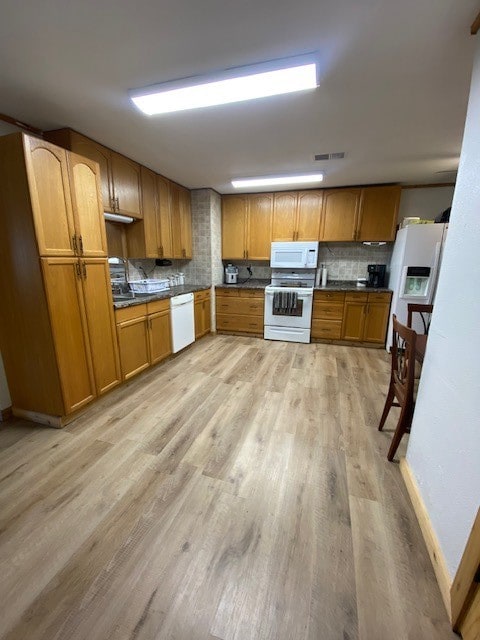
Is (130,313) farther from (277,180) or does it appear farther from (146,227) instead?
(277,180)

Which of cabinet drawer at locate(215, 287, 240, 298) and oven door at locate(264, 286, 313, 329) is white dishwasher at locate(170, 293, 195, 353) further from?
oven door at locate(264, 286, 313, 329)

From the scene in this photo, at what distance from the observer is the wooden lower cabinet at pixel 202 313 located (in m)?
4.09

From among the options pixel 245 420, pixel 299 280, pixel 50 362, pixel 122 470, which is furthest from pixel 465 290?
pixel 299 280

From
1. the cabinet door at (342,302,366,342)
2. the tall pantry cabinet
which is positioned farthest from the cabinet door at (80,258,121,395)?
the cabinet door at (342,302,366,342)

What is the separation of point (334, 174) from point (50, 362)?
3.81 m

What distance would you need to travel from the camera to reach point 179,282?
4.46 meters

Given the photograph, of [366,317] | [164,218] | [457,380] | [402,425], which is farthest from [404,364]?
[164,218]

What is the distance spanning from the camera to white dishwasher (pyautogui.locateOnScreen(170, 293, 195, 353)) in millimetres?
3440

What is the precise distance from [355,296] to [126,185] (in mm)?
3363

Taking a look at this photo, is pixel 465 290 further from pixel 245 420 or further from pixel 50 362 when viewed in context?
pixel 50 362

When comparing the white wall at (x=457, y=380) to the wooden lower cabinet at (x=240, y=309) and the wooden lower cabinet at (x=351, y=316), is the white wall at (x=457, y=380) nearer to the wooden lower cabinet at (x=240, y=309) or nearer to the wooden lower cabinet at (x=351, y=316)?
the wooden lower cabinet at (x=351, y=316)

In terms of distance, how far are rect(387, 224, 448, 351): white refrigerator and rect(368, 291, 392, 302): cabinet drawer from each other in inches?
5.5

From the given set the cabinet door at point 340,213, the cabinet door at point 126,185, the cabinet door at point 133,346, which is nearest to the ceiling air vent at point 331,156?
the cabinet door at point 340,213

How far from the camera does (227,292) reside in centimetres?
445
